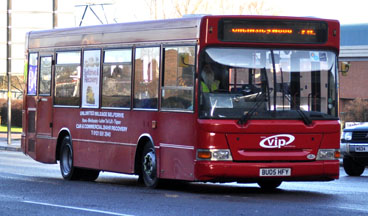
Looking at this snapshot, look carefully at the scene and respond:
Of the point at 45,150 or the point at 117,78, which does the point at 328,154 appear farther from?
the point at 45,150

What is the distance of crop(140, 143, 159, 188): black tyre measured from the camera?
1664 cm

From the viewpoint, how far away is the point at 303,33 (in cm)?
1589

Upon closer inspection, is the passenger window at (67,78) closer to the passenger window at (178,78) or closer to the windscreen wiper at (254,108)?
the passenger window at (178,78)

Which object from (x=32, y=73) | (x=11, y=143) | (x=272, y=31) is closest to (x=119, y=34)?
(x=272, y=31)

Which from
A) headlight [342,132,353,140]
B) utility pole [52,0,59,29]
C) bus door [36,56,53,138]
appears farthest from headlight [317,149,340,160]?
utility pole [52,0,59,29]

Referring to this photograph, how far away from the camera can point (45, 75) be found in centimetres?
2086

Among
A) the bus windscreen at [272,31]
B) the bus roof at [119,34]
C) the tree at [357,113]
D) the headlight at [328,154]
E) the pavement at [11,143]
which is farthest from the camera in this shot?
the tree at [357,113]

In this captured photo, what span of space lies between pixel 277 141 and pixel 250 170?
2.11 feet

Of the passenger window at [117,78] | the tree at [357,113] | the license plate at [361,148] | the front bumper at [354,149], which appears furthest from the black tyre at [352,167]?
the tree at [357,113]

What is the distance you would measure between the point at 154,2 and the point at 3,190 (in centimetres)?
4086

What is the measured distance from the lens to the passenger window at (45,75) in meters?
20.7

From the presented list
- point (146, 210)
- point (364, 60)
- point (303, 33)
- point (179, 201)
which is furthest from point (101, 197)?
point (364, 60)

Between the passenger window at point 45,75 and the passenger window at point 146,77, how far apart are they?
380 centimetres

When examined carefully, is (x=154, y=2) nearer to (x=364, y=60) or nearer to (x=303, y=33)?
(x=364, y=60)
